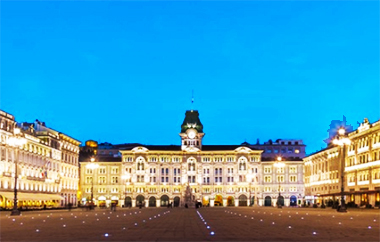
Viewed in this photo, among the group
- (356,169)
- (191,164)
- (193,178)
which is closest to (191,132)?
(191,164)

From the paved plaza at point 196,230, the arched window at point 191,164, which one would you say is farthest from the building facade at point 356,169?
the paved plaza at point 196,230

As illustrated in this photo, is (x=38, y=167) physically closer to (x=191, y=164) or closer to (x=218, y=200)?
(x=191, y=164)

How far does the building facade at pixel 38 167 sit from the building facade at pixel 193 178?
2311 cm

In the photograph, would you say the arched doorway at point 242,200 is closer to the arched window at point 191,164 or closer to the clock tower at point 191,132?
the arched window at point 191,164

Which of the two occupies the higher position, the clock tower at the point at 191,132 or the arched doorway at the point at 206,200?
the clock tower at the point at 191,132

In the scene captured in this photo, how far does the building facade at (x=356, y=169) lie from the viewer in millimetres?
102375

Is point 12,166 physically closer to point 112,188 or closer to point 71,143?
point 71,143

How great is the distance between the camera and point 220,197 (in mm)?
179375

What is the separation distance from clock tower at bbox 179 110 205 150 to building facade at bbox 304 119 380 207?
44.1m

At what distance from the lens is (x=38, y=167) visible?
121 m

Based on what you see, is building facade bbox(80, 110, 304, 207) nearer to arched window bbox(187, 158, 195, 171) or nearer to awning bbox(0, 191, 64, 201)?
arched window bbox(187, 158, 195, 171)

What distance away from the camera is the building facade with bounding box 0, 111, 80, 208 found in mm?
100375

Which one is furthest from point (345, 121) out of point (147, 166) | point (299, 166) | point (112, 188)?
point (112, 188)

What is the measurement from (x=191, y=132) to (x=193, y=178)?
47.9 ft
